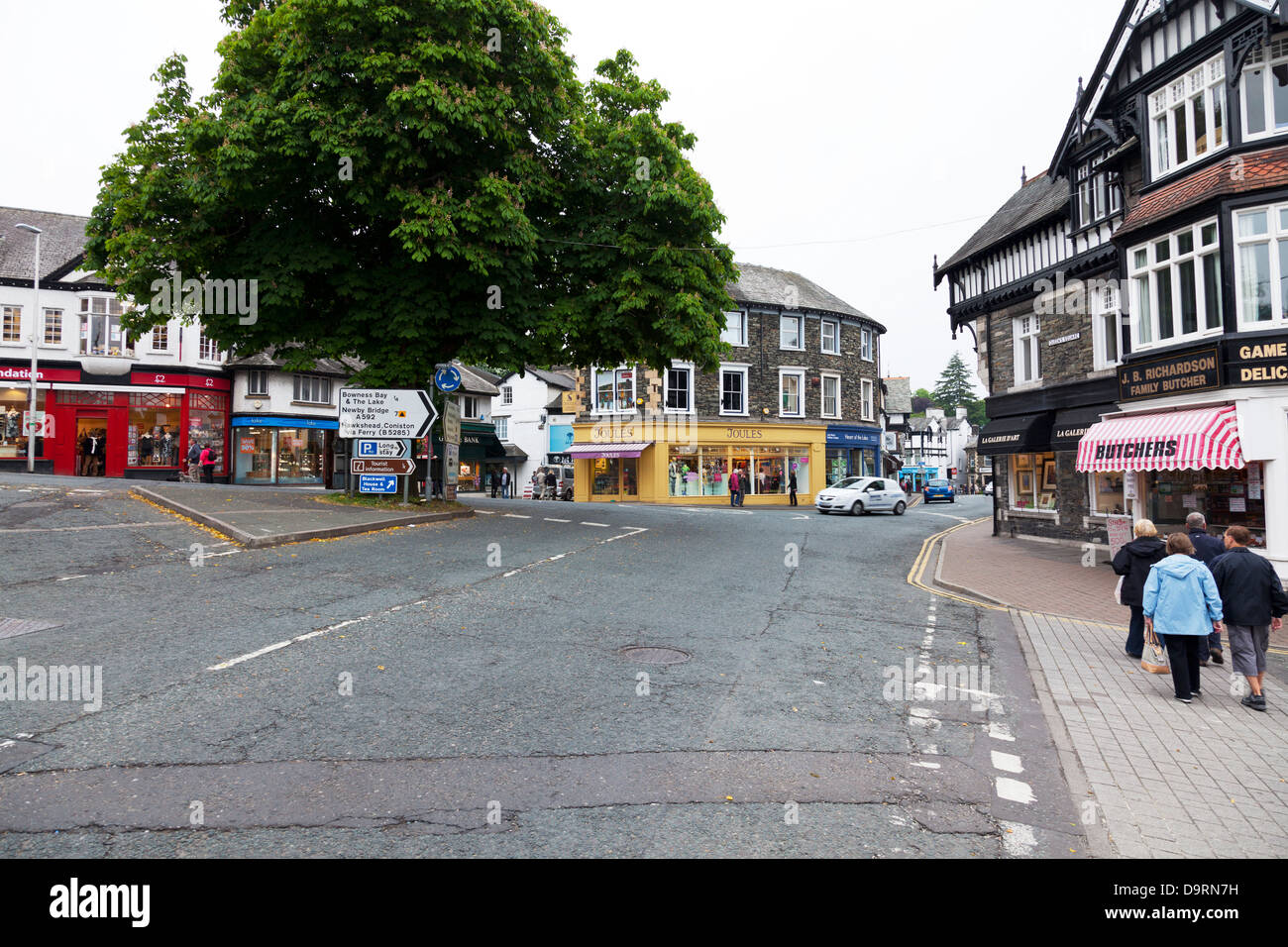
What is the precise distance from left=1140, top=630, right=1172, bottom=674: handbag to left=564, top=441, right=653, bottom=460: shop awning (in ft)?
105

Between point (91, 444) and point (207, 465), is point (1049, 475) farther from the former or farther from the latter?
point (91, 444)

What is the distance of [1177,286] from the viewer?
1522 cm

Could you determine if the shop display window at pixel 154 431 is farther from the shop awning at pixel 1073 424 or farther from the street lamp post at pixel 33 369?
the shop awning at pixel 1073 424

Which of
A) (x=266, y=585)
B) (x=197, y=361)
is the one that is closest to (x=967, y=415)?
(x=197, y=361)

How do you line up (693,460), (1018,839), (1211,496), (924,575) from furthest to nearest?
1. (693,460)
2. (1211,496)
3. (924,575)
4. (1018,839)

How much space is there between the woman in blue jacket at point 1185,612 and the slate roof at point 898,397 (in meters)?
67.8

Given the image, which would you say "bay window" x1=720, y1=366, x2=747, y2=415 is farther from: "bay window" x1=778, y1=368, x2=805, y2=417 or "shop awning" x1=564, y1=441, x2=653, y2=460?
"shop awning" x1=564, y1=441, x2=653, y2=460

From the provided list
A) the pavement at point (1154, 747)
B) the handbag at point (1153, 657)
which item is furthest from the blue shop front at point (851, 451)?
the handbag at point (1153, 657)

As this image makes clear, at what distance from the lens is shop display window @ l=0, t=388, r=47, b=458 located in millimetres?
33406

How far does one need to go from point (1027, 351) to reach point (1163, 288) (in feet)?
22.3

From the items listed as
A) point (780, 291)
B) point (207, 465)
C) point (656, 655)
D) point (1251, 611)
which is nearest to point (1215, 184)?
point (1251, 611)

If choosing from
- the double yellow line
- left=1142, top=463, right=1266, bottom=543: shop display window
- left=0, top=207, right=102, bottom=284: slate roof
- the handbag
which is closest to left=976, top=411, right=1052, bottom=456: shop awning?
the double yellow line
